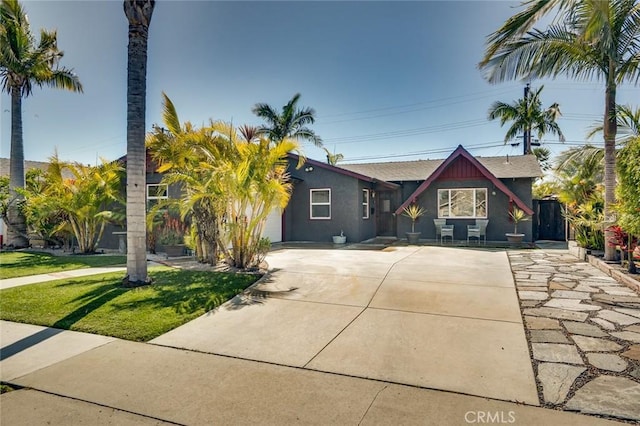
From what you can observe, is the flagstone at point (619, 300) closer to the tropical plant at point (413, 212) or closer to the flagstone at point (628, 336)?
the flagstone at point (628, 336)

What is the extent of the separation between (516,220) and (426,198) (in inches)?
152

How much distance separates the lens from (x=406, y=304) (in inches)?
219

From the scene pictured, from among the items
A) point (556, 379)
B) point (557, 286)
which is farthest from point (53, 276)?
point (557, 286)

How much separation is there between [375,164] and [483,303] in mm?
16399

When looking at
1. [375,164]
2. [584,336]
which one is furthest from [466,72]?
[584,336]

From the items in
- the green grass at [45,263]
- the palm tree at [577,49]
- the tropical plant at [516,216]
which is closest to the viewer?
the palm tree at [577,49]

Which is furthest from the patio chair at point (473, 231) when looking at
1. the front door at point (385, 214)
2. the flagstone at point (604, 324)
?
the flagstone at point (604, 324)

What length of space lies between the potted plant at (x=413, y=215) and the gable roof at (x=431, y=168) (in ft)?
5.75

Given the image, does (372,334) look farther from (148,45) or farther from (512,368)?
(148,45)

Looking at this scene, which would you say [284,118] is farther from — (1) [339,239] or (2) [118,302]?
(2) [118,302]

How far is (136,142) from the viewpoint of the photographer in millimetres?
6668

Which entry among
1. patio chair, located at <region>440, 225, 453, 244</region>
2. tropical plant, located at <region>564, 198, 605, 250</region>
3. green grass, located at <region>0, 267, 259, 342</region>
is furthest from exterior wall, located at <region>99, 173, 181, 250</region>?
tropical plant, located at <region>564, 198, 605, 250</region>

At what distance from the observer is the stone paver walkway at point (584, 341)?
2887 millimetres

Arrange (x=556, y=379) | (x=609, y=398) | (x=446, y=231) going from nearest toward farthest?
(x=609, y=398) < (x=556, y=379) < (x=446, y=231)
